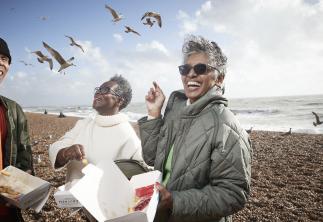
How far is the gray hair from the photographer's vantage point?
12.8 ft

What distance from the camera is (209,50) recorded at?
7.83ft

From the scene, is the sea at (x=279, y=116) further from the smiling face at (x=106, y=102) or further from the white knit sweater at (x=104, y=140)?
the white knit sweater at (x=104, y=140)

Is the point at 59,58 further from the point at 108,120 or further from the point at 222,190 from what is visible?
the point at 222,190

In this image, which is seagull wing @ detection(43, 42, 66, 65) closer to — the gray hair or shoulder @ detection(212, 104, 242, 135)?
the gray hair

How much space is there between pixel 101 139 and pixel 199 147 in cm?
171

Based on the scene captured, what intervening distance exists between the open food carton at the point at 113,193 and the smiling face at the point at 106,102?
6.25 ft

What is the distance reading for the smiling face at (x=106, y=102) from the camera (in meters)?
3.65

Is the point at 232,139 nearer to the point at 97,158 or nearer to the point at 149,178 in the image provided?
the point at 149,178

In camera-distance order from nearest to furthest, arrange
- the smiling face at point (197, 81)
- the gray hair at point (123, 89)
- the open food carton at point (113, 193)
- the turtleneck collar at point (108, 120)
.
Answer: the open food carton at point (113, 193) → the smiling face at point (197, 81) → the turtleneck collar at point (108, 120) → the gray hair at point (123, 89)

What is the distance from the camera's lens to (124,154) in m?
3.21

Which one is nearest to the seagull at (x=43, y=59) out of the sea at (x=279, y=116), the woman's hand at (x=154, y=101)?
the sea at (x=279, y=116)

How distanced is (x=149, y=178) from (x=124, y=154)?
1500mm

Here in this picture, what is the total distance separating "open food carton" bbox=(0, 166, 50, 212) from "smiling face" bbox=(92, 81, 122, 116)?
1428mm

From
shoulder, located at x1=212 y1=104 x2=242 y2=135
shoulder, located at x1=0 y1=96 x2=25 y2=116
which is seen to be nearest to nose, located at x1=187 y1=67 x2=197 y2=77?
shoulder, located at x1=212 y1=104 x2=242 y2=135
